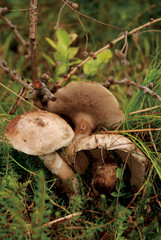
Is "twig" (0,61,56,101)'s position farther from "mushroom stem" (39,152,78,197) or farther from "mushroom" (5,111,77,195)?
"mushroom stem" (39,152,78,197)

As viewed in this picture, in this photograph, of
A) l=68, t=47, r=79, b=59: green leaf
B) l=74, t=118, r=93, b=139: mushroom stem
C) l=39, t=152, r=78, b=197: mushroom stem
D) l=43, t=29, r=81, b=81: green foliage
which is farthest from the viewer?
l=68, t=47, r=79, b=59: green leaf

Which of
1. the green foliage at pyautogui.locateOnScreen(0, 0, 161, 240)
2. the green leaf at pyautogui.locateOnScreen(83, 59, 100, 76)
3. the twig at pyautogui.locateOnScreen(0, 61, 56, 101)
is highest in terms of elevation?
the green leaf at pyautogui.locateOnScreen(83, 59, 100, 76)

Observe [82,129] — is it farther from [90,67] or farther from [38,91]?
[90,67]

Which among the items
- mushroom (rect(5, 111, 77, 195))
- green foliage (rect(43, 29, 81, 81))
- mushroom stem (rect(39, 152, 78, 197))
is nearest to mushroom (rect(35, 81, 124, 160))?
mushroom stem (rect(39, 152, 78, 197))

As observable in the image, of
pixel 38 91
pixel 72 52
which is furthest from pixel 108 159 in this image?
pixel 72 52

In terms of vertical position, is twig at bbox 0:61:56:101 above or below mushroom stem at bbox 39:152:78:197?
above
